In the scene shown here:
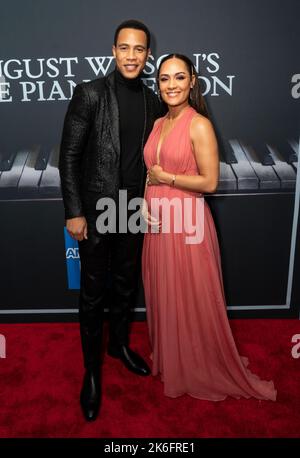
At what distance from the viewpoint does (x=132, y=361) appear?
8.55 feet

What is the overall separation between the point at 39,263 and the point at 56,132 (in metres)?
0.94

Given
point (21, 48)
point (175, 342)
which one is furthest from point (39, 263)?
point (21, 48)

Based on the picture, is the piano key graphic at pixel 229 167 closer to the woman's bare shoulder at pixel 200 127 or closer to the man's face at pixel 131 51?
the woman's bare shoulder at pixel 200 127

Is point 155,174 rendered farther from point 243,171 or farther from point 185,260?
point 243,171

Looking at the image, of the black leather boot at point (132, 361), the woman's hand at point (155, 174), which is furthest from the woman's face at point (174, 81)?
the black leather boot at point (132, 361)

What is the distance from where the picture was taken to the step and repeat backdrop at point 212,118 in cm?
254

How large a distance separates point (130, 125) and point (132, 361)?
142 centimetres

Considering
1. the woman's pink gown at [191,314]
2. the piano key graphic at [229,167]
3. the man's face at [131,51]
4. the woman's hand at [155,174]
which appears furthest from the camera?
the piano key graphic at [229,167]

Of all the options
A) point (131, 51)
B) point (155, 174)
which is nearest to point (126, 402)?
point (155, 174)

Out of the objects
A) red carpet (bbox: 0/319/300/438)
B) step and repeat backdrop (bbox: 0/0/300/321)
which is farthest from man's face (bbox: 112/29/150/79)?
red carpet (bbox: 0/319/300/438)

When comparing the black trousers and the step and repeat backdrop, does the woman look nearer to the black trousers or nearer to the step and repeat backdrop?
the black trousers

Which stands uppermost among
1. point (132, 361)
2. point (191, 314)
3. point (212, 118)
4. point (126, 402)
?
point (212, 118)

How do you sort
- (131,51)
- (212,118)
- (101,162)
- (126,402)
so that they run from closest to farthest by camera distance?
(131,51) → (101,162) → (126,402) → (212,118)

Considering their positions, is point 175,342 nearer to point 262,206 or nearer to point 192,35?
point 262,206
